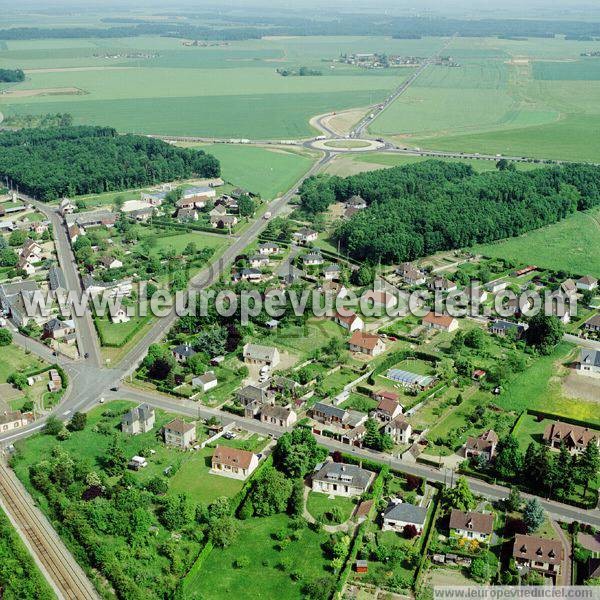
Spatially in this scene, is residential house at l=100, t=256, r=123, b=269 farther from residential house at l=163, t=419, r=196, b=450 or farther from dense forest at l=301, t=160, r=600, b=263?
residential house at l=163, t=419, r=196, b=450

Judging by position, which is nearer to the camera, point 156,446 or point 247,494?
point 247,494

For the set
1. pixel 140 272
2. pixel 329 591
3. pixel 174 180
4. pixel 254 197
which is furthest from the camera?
pixel 174 180

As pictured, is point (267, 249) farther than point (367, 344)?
Yes

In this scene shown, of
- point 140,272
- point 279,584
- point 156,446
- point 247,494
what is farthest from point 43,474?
point 140,272

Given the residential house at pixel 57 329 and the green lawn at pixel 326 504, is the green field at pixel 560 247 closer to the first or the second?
the residential house at pixel 57 329

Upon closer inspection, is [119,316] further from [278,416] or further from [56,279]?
[278,416]

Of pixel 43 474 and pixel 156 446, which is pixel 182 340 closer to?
pixel 156 446

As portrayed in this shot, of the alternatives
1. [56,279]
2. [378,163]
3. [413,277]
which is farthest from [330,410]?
[378,163]

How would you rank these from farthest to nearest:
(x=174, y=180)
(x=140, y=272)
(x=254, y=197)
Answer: (x=174, y=180) → (x=254, y=197) → (x=140, y=272)

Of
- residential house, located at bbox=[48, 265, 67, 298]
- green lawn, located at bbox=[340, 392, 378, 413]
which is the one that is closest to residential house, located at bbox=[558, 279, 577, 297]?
green lawn, located at bbox=[340, 392, 378, 413]
